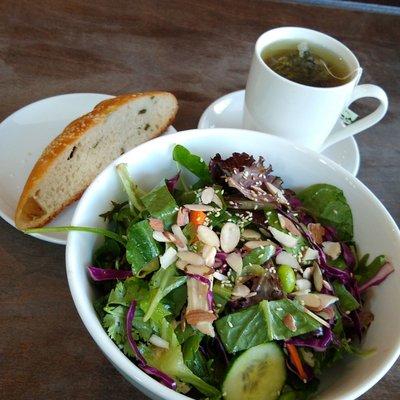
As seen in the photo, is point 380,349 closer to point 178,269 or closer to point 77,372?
point 178,269

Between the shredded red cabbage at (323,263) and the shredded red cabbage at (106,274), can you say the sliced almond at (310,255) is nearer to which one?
the shredded red cabbage at (323,263)

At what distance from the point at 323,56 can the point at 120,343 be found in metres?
0.77

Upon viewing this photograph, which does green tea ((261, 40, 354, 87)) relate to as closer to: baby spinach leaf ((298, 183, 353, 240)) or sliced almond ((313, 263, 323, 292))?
baby spinach leaf ((298, 183, 353, 240))

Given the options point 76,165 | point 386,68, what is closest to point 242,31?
point 386,68

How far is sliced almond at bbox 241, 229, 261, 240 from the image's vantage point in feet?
2.37

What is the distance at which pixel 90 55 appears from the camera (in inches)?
50.8

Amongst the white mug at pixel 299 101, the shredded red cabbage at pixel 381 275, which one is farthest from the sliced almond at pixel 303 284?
the white mug at pixel 299 101

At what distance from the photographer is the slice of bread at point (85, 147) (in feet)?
3.03

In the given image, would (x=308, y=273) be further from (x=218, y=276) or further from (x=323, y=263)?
(x=218, y=276)

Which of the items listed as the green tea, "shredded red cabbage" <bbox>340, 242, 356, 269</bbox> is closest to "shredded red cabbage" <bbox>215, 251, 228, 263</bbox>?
"shredded red cabbage" <bbox>340, 242, 356, 269</bbox>

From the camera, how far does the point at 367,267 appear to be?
766 mm

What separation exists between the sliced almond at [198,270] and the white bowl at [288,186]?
0.45 feet

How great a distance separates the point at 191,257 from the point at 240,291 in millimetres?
81

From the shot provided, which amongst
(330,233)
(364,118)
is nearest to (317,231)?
(330,233)
